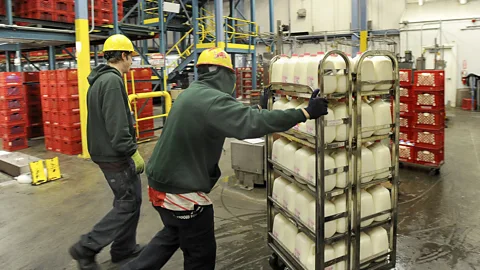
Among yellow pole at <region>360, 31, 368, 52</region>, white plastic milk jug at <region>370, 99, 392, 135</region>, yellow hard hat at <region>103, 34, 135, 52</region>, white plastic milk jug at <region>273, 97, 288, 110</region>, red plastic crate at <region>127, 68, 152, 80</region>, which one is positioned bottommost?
white plastic milk jug at <region>370, 99, 392, 135</region>

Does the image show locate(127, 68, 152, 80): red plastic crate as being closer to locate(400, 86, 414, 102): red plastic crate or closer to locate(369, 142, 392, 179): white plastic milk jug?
locate(400, 86, 414, 102): red plastic crate

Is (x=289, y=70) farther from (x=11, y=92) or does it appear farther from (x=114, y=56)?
(x=11, y=92)

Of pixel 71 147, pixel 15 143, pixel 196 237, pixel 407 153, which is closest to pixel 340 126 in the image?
pixel 196 237

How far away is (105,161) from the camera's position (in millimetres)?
3682

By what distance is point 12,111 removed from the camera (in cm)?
956

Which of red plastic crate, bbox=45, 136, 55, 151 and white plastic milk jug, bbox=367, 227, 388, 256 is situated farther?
red plastic crate, bbox=45, 136, 55, 151

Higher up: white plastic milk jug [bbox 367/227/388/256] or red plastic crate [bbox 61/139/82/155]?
red plastic crate [bbox 61/139/82/155]

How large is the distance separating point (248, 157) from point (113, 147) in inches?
124

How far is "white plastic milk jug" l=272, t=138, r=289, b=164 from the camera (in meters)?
3.56

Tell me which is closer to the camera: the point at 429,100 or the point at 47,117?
the point at 429,100

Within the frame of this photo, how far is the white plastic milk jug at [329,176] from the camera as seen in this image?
299 cm

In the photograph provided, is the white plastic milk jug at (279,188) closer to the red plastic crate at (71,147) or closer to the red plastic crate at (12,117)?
the red plastic crate at (71,147)

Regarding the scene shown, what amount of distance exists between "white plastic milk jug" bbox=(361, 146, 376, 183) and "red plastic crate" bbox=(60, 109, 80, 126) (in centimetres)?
775

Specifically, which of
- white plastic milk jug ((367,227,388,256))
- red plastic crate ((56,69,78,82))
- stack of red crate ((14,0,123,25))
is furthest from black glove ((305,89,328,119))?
stack of red crate ((14,0,123,25))
